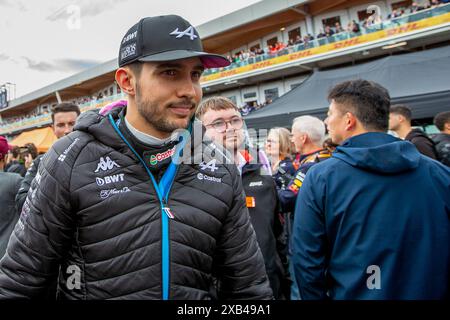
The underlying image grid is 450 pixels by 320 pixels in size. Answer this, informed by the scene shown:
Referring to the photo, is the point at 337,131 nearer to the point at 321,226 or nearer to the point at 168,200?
the point at 321,226

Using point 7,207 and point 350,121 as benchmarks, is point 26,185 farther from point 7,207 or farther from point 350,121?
point 350,121

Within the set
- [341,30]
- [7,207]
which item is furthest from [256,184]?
[341,30]

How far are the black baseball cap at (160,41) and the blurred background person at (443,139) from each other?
10.5ft

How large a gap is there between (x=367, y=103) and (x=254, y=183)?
995 mm

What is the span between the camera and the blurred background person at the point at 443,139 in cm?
328

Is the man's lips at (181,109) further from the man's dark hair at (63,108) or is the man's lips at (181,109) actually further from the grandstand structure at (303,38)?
the grandstand structure at (303,38)

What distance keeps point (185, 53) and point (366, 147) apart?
102 centimetres

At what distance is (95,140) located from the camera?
3.70 feet

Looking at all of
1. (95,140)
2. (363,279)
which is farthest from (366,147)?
(95,140)

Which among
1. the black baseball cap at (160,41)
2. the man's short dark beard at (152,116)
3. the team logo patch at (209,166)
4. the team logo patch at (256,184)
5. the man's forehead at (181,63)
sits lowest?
the team logo patch at (256,184)

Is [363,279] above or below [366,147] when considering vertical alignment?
below

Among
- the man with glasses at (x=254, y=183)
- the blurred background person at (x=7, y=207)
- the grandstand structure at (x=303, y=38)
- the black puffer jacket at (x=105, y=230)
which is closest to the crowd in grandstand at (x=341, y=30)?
the grandstand structure at (x=303, y=38)

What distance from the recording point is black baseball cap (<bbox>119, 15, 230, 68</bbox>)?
3.49 feet
